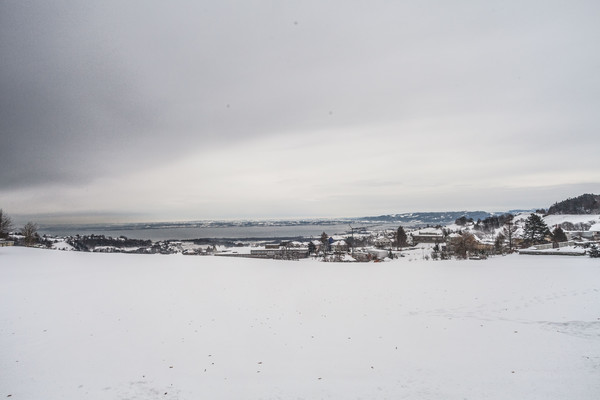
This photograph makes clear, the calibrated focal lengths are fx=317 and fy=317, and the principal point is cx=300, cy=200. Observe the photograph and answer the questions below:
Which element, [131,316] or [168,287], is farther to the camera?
[168,287]

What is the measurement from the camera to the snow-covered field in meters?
5.30

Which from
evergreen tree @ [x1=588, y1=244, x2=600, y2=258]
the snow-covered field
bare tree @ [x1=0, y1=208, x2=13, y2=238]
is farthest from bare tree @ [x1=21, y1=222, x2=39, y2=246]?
evergreen tree @ [x1=588, y1=244, x2=600, y2=258]

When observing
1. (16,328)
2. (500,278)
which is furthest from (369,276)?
(16,328)

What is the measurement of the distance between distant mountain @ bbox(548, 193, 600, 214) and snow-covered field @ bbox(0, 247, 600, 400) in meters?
167

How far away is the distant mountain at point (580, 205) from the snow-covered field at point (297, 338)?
16693 centimetres

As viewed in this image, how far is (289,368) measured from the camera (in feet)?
19.9

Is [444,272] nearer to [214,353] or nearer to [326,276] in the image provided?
[326,276]

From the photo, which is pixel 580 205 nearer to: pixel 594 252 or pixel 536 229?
pixel 536 229

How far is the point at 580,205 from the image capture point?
470 ft

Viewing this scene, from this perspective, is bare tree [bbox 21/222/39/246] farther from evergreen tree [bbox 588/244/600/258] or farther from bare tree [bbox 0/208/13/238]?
evergreen tree [bbox 588/244/600/258]

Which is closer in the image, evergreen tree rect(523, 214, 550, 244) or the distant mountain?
evergreen tree rect(523, 214, 550, 244)

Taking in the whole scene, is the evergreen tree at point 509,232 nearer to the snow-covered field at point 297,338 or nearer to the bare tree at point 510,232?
the bare tree at point 510,232

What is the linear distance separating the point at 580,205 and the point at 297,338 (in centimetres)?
18583

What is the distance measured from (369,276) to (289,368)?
9966 millimetres
